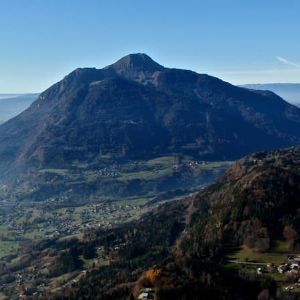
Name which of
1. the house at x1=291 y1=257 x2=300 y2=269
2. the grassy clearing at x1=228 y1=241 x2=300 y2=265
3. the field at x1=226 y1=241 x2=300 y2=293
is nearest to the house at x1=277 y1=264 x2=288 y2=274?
the field at x1=226 y1=241 x2=300 y2=293

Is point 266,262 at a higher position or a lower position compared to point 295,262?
lower

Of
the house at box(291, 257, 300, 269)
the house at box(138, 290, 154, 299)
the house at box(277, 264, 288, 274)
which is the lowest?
the house at box(138, 290, 154, 299)

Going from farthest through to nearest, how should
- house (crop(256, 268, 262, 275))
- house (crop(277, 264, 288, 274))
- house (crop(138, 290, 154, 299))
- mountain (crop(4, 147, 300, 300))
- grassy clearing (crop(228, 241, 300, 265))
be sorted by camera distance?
grassy clearing (crop(228, 241, 300, 265))
house (crop(277, 264, 288, 274))
house (crop(256, 268, 262, 275))
mountain (crop(4, 147, 300, 300))
house (crop(138, 290, 154, 299))

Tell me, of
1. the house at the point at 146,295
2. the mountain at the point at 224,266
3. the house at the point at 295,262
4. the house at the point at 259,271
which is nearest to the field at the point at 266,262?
the mountain at the point at 224,266

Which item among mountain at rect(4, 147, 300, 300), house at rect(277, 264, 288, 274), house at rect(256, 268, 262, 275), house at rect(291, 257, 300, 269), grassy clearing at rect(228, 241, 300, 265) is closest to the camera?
mountain at rect(4, 147, 300, 300)

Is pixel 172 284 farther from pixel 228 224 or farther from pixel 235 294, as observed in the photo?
pixel 228 224

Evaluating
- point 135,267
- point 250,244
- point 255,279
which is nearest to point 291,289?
point 255,279

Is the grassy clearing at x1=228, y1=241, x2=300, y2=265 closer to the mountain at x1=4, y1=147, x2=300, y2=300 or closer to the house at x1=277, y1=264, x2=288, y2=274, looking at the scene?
the mountain at x1=4, y1=147, x2=300, y2=300

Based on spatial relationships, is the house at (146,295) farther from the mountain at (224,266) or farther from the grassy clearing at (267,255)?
the grassy clearing at (267,255)

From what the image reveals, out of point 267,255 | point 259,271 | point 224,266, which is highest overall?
point 267,255

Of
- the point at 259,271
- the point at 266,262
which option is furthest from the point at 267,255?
the point at 259,271

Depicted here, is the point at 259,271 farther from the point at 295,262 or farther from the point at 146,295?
the point at 146,295
